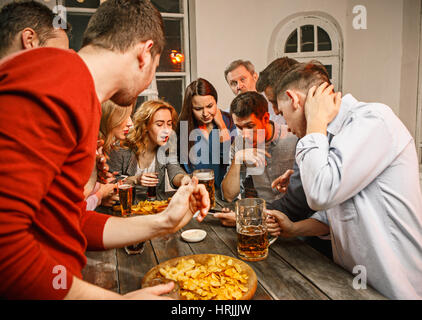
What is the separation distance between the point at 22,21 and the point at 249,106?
151 cm

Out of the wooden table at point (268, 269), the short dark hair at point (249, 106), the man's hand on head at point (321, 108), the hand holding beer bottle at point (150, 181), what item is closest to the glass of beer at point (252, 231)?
the wooden table at point (268, 269)

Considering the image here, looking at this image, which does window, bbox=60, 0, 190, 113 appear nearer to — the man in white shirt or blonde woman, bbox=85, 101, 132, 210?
blonde woman, bbox=85, 101, 132, 210

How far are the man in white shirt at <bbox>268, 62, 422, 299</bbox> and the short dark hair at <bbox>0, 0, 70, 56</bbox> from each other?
60.1 inches

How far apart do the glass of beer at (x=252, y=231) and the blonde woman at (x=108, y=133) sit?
3.42 ft


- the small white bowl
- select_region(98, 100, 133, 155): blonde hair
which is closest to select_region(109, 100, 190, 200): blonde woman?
select_region(98, 100, 133, 155): blonde hair

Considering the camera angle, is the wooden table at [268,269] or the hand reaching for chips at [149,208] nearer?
the wooden table at [268,269]

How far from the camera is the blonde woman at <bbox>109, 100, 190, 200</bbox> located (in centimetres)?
267

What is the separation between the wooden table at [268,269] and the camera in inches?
36.3

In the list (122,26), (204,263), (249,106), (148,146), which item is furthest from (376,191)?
(148,146)

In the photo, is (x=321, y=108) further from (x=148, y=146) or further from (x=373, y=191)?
(x=148, y=146)

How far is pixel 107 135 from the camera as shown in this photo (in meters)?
2.31

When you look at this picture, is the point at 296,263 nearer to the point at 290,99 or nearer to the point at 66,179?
the point at 290,99

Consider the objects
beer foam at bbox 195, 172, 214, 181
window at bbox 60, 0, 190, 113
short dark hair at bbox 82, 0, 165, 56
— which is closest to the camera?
short dark hair at bbox 82, 0, 165, 56

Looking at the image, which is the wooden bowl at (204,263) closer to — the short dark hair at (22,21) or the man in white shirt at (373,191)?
the man in white shirt at (373,191)
